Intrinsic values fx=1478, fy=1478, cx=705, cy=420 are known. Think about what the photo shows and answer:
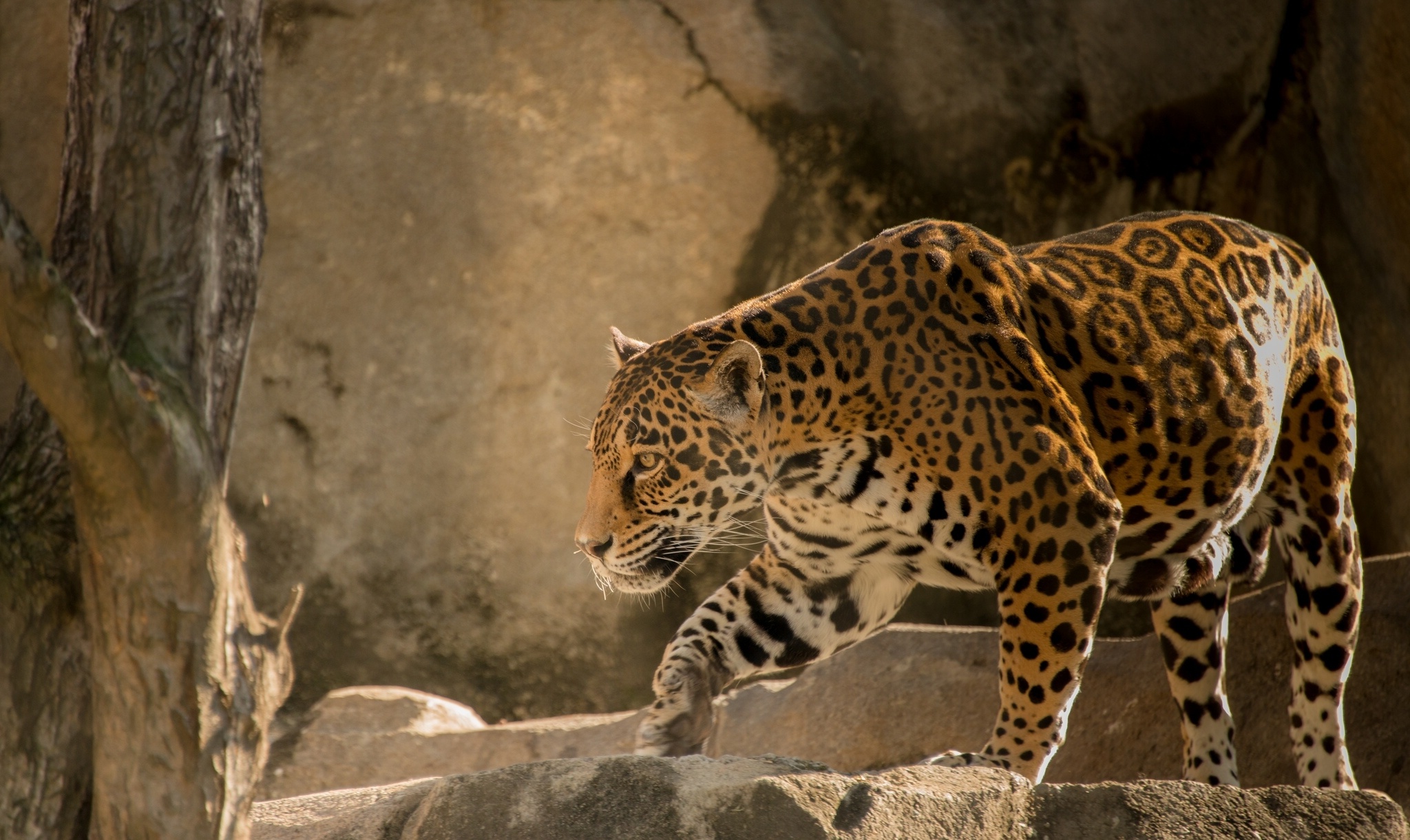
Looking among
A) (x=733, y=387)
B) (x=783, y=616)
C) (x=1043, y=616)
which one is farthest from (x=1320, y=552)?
(x=733, y=387)

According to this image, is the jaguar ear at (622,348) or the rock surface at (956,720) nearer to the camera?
the jaguar ear at (622,348)

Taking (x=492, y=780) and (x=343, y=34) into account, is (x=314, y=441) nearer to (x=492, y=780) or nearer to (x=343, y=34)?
(x=343, y=34)

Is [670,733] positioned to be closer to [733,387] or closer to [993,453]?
[733,387]

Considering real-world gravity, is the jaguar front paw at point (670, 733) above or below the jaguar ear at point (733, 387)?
below

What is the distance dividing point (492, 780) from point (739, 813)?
22.7 inches

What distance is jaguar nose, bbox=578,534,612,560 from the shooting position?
4277mm

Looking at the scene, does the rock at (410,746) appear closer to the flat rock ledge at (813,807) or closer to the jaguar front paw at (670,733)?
the jaguar front paw at (670,733)

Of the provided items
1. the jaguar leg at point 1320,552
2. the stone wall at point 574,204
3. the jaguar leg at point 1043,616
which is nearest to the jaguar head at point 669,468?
the jaguar leg at point 1043,616

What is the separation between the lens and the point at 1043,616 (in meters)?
4.15

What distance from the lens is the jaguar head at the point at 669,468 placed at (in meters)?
4.24

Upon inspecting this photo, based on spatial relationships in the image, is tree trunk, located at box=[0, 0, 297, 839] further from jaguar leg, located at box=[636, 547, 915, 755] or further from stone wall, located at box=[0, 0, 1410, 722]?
stone wall, located at box=[0, 0, 1410, 722]

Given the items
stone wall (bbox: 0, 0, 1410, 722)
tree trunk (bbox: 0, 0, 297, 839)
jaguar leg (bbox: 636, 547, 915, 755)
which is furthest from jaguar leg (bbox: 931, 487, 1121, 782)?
stone wall (bbox: 0, 0, 1410, 722)

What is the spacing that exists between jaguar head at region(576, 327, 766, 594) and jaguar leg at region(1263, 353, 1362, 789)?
2133mm

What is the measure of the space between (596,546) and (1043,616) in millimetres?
1288
